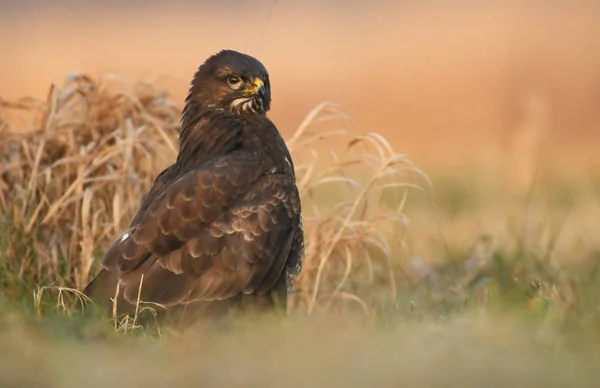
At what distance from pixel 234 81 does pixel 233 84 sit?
19mm

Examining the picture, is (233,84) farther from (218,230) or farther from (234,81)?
(218,230)

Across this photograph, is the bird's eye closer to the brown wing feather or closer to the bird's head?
the bird's head

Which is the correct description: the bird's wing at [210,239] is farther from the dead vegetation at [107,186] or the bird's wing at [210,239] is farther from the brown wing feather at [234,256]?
the dead vegetation at [107,186]

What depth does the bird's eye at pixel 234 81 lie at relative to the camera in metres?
6.49

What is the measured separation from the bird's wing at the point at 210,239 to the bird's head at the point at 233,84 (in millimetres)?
487

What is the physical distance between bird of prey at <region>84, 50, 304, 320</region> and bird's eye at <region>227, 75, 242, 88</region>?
8 cm

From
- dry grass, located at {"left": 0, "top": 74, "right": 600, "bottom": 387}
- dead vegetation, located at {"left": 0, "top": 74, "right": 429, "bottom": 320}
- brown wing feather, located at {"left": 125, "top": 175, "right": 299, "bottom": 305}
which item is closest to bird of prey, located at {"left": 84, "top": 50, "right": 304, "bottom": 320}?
brown wing feather, located at {"left": 125, "top": 175, "right": 299, "bottom": 305}

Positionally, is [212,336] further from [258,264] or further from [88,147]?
[88,147]

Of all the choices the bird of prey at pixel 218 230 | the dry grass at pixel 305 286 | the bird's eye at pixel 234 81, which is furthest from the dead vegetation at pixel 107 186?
the bird's eye at pixel 234 81

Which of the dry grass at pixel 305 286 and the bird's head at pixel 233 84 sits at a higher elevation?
the bird's head at pixel 233 84

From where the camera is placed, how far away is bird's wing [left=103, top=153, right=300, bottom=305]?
585 cm

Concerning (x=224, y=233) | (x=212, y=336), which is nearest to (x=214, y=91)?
(x=224, y=233)

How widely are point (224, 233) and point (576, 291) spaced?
81.2 inches

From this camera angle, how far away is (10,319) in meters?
4.79
